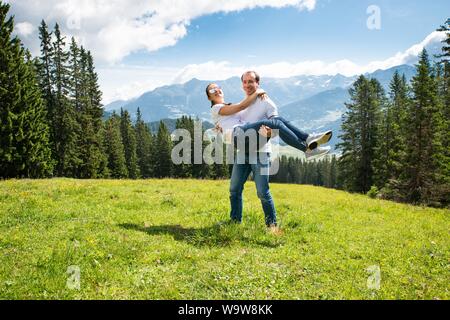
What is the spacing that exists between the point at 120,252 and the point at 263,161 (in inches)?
143

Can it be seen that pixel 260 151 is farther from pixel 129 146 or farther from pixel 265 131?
pixel 129 146

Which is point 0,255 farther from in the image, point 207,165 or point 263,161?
point 207,165

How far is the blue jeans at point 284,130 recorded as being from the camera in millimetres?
7117

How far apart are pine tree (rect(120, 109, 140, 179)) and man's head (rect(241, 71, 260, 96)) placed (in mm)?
73936

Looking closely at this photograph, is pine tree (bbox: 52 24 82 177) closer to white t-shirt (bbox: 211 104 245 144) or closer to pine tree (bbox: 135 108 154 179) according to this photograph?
pine tree (bbox: 135 108 154 179)

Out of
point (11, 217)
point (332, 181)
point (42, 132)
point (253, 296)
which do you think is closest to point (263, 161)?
point (253, 296)

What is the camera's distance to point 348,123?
4900 cm

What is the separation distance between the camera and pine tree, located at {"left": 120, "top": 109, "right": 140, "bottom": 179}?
79312 mm

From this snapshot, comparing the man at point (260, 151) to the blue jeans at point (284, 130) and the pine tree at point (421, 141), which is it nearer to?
the blue jeans at point (284, 130)

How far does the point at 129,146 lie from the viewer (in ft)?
268

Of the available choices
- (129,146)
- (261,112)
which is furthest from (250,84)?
(129,146)

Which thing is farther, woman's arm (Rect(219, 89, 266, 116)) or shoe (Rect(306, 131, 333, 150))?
woman's arm (Rect(219, 89, 266, 116))

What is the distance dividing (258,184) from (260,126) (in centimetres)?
140

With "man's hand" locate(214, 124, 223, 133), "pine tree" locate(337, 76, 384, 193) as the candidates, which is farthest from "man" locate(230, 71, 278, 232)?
"pine tree" locate(337, 76, 384, 193)
